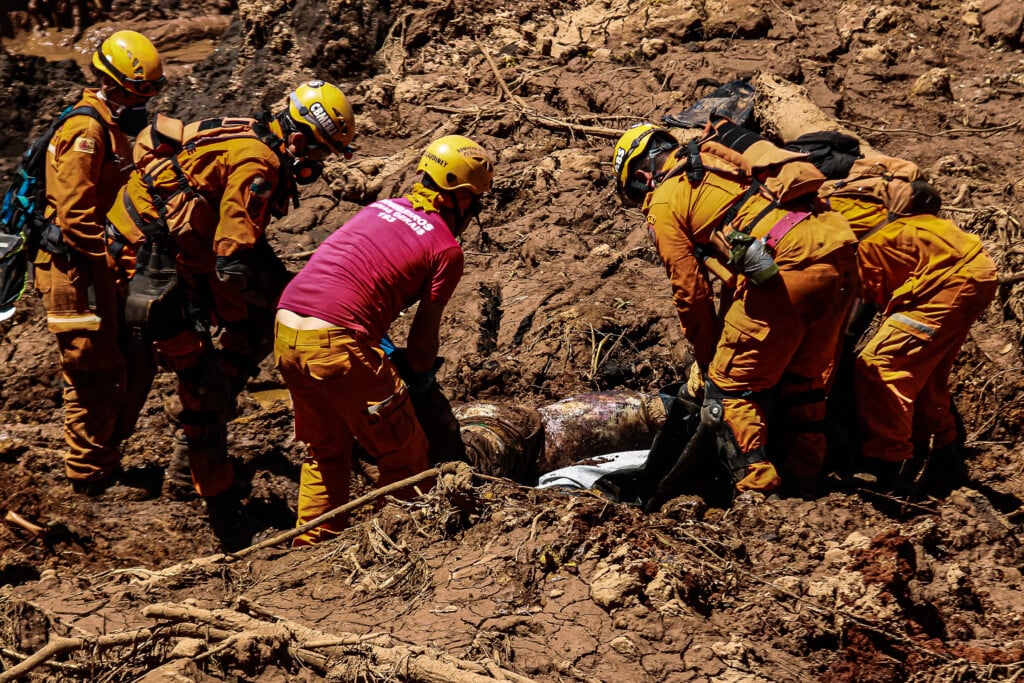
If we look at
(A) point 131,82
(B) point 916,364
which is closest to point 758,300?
(B) point 916,364

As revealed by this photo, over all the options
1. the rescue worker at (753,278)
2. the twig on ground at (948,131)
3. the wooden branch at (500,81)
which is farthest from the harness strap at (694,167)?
the wooden branch at (500,81)

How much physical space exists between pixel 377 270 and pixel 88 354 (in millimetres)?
2294

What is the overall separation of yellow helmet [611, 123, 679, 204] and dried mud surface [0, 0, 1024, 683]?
121 cm

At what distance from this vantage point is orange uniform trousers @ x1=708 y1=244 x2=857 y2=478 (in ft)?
15.8

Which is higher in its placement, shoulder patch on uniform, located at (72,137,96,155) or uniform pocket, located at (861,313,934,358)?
shoulder patch on uniform, located at (72,137,96,155)

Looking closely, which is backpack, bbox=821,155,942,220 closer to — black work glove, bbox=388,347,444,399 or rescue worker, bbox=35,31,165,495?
black work glove, bbox=388,347,444,399

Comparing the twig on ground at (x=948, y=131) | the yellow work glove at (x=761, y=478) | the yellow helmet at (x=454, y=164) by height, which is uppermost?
the yellow helmet at (x=454, y=164)

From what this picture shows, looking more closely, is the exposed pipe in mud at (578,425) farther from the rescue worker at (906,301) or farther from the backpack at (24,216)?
the backpack at (24,216)

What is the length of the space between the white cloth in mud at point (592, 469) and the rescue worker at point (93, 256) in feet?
8.88

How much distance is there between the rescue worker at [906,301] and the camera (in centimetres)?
506

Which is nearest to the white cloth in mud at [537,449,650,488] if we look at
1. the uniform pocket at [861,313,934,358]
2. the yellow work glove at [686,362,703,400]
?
the yellow work glove at [686,362,703,400]

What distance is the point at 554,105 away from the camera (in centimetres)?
873

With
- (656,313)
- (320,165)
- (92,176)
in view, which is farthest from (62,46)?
(656,313)

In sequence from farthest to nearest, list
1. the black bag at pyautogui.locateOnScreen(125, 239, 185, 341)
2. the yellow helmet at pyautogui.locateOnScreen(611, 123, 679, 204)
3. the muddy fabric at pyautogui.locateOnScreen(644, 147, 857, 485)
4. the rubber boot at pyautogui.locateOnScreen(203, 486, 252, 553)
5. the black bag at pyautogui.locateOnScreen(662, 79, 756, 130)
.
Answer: the black bag at pyautogui.locateOnScreen(662, 79, 756, 130), the rubber boot at pyautogui.locateOnScreen(203, 486, 252, 553), the yellow helmet at pyautogui.locateOnScreen(611, 123, 679, 204), the black bag at pyautogui.locateOnScreen(125, 239, 185, 341), the muddy fabric at pyautogui.locateOnScreen(644, 147, 857, 485)
